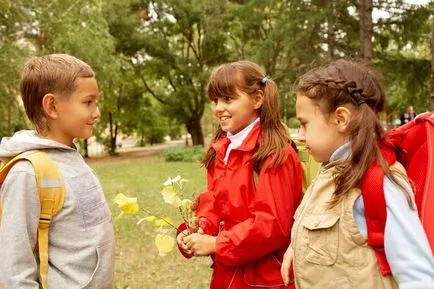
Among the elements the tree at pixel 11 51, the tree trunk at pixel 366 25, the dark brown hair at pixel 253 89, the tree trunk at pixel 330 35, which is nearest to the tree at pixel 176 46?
the tree at pixel 11 51

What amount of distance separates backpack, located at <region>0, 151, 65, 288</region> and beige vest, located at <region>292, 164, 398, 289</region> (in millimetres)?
880

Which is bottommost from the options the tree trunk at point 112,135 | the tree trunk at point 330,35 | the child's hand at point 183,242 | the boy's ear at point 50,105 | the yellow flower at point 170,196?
the tree trunk at point 112,135

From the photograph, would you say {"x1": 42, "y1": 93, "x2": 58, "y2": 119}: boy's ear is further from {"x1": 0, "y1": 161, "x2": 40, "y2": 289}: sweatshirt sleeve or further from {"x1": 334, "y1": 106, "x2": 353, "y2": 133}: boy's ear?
{"x1": 334, "y1": 106, "x2": 353, "y2": 133}: boy's ear

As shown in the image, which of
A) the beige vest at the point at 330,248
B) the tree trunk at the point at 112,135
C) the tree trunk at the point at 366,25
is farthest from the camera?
the tree trunk at the point at 112,135

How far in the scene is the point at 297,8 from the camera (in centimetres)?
1367

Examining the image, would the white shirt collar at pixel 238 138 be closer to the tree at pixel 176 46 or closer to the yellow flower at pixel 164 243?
the yellow flower at pixel 164 243

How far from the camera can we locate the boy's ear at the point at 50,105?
6.38 ft

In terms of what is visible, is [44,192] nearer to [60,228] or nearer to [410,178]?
[60,228]

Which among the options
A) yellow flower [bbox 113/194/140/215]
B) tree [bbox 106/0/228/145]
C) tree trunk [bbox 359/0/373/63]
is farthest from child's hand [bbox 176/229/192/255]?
tree [bbox 106/0/228/145]

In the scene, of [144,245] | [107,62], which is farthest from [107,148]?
[144,245]

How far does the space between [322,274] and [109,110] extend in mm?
28712

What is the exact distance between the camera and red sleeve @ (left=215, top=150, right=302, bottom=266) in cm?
198

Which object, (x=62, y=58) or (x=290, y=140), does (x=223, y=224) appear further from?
(x=62, y=58)

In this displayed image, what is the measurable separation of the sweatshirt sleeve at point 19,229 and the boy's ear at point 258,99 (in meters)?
1.05
